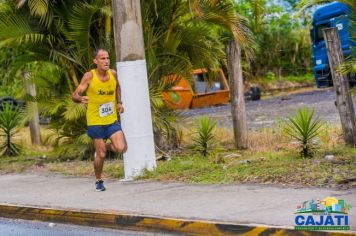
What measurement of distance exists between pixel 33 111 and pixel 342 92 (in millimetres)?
6479

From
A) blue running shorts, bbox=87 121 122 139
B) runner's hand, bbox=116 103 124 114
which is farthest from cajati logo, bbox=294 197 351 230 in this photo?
runner's hand, bbox=116 103 124 114

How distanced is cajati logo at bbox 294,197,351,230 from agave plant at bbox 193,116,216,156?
566cm

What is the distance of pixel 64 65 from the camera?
48.7 feet

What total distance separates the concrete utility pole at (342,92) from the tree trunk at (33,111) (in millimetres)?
→ 6248

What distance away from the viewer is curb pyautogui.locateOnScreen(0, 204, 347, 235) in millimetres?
→ 7091

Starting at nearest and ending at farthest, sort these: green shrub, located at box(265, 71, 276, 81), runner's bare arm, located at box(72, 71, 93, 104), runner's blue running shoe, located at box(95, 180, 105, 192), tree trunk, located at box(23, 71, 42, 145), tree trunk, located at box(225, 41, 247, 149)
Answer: runner's bare arm, located at box(72, 71, 93, 104)
runner's blue running shoe, located at box(95, 180, 105, 192)
tree trunk, located at box(225, 41, 247, 149)
tree trunk, located at box(23, 71, 42, 145)
green shrub, located at box(265, 71, 276, 81)

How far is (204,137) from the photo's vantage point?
1348cm

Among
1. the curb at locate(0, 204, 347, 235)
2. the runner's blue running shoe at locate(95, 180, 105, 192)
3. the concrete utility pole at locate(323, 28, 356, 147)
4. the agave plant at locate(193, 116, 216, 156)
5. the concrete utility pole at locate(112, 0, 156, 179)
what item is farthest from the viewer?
the agave plant at locate(193, 116, 216, 156)

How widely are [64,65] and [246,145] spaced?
4.08m

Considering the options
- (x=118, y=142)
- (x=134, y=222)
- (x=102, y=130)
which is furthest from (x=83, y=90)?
(x=134, y=222)

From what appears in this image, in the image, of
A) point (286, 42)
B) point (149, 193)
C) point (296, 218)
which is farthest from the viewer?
point (286, 42)

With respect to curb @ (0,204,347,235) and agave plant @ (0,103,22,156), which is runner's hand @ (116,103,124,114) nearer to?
curb @ (0,204,347,235)

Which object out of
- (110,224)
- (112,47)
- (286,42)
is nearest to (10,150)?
(112,47)

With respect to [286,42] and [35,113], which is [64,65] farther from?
[286,42]
